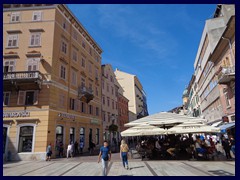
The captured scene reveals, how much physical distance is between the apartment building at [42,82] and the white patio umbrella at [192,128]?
41.5ft

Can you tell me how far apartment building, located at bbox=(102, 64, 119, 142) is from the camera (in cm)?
3538

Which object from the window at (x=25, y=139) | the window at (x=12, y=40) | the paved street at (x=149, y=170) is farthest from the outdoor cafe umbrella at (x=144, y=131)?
the window at (x=12, y=40)

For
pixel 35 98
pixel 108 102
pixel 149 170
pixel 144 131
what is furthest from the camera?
pixel 108 102

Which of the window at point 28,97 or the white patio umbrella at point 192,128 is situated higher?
the window at point 28,97

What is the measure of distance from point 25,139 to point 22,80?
6.02 meters

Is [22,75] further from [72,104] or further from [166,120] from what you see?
[166,120]

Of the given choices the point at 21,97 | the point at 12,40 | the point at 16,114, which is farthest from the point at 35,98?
the point at 12,40

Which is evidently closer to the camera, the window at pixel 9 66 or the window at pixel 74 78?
the window at pixel 9 66

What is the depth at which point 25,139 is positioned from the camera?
62.7ft

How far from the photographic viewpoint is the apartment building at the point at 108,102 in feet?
116

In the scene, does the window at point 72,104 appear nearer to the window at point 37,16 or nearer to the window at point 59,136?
the window at point 59,136

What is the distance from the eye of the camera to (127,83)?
62.1m

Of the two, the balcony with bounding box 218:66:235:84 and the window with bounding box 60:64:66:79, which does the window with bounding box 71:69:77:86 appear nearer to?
the window with bounding box 60:64:66:79

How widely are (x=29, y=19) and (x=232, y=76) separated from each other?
2398 cm
